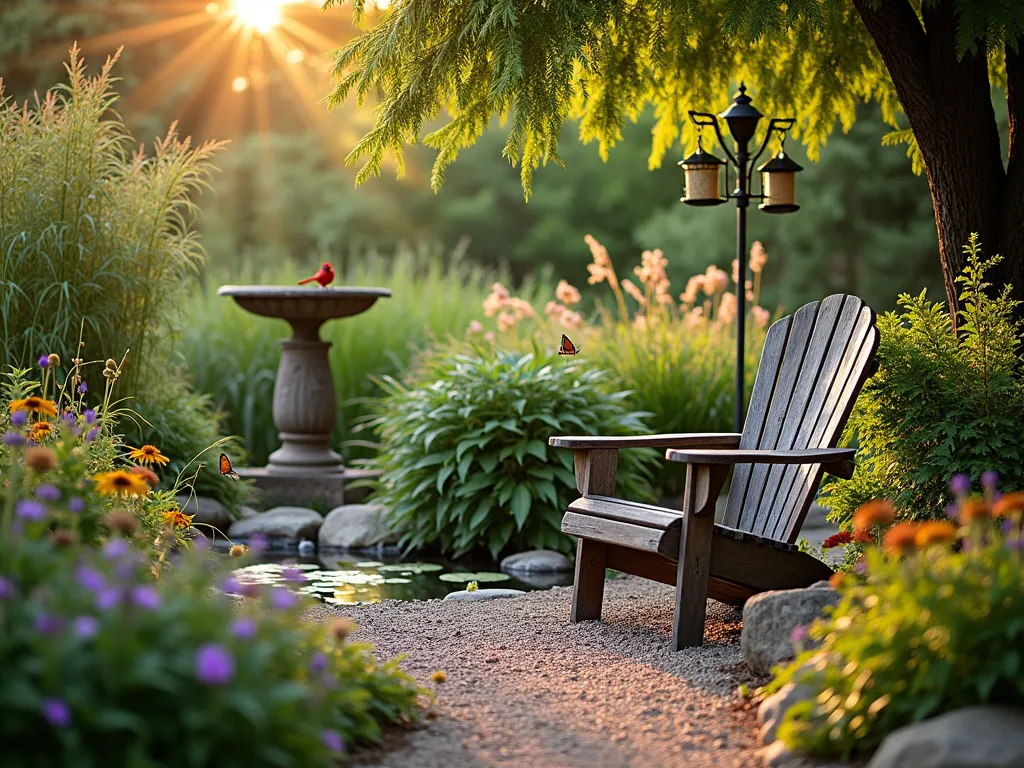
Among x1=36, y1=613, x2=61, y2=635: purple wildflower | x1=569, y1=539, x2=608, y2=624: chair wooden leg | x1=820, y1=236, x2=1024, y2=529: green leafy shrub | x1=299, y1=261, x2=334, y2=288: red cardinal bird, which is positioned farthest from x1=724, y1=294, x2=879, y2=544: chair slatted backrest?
x1=299, y1=261, x2=334, y2=288: red cardinal bird

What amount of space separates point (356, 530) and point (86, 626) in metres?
4.12

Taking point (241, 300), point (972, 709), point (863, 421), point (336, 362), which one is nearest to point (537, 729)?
point (972, 709)

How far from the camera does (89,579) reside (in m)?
1.70

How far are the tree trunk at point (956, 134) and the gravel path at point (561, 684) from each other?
153 cm

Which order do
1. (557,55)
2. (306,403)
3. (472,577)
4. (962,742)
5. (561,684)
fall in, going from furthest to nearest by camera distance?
(306,403) < (472,577) < (557,55) < (561,684) < (962,742)

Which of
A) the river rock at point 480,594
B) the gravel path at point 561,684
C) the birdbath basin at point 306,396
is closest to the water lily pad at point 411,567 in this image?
the river rock at point 480,594

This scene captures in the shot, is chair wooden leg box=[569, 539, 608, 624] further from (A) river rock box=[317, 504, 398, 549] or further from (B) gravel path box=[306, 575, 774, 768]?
(A) river rock box=[317, 504, 398, 549]

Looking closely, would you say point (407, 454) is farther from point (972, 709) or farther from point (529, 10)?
point (972, 709)

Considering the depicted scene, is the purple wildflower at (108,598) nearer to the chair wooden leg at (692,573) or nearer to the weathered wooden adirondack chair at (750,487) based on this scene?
the weathered wooden adirondack chair at (750,487)

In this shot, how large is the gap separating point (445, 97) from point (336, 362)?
13.8ft

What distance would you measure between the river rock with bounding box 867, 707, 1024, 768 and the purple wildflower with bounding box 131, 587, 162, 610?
124cm

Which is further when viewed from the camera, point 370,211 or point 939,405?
point 370,211

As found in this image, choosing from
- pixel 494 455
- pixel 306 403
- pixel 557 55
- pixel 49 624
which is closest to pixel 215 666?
pixel 49 624

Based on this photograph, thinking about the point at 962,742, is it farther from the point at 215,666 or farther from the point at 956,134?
the point at 956,134
